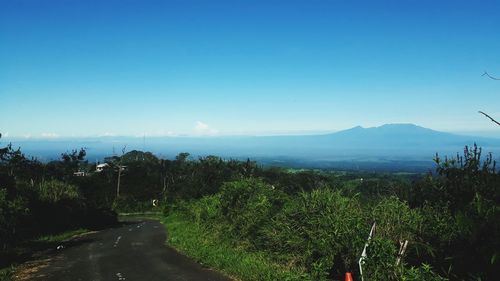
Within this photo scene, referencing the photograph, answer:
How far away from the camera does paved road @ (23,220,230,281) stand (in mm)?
13141

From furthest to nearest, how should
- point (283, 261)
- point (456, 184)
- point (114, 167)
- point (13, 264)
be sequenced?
point (114, 167) → point (13, 264) → point (283, 261) → point (456, 184)

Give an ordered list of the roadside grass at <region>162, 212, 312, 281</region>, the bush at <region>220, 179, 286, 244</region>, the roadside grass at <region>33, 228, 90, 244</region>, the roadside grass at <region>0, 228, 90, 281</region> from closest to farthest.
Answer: the roadside grass at <region>162, 212, 312, 281</region> → the roadside grass at <region>0, 228, 90, 281</region> → the bush at <region>220, 179, 286, 244</region> → the roadside grass at <region>33, 228, 90, 244</region>

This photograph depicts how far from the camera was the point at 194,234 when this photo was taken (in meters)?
22.7

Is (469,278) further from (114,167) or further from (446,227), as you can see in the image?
(114,167)

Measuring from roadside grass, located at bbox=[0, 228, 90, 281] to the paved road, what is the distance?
2.74ft

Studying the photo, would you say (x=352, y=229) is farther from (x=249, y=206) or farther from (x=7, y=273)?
(x=7, y=273)

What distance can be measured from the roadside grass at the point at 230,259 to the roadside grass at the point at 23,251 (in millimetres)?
6152

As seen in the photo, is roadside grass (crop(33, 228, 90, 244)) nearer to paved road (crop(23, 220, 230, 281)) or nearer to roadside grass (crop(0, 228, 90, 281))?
roadside grass (crop(0, 228, 90, 281))

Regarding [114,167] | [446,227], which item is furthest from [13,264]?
[114,167]

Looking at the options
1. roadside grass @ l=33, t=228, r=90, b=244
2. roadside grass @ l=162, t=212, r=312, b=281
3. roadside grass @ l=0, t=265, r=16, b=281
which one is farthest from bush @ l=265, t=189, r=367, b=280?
roadside grass @ l=33, t=228, r=90, b=244

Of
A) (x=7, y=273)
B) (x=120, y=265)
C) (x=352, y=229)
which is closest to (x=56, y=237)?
(x=120, y=265)

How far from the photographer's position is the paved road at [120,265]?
1314 centimetres

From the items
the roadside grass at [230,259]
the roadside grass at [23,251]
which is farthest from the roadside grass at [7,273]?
the roadside grass at [230,259]

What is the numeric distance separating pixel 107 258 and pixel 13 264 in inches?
128
